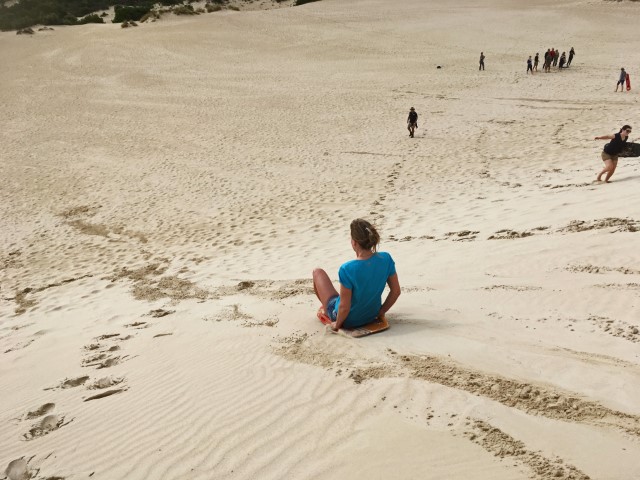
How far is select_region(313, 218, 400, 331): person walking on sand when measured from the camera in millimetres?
4613

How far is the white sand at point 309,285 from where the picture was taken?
3322mm

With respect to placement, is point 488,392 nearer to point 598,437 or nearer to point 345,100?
point 598,437

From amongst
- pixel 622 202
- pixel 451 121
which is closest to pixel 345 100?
pixel 451 121

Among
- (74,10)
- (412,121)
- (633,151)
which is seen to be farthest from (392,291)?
(74,10)

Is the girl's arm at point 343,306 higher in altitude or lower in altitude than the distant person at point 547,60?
lower

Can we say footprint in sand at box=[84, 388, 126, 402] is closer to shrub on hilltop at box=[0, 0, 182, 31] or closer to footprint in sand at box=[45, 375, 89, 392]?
footprint in sand at box=[45, 375, 89, 392]

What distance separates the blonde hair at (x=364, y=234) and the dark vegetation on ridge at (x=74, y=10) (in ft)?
166

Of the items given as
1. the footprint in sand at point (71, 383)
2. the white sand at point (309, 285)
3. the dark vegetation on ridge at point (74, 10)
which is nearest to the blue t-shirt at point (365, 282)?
the white sand at point (309, 285)

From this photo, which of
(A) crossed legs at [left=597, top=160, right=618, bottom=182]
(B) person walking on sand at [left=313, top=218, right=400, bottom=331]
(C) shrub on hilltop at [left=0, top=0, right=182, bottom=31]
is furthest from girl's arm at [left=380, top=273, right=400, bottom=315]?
(C) shrub on hilltop at [left=0, top=0, right=182, bottom=31]

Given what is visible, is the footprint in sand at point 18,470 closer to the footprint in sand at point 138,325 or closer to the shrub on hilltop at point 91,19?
the footprint in sand at point 138,325

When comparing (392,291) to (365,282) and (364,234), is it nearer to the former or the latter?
(365,282)

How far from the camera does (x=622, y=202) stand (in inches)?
326

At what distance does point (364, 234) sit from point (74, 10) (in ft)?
208

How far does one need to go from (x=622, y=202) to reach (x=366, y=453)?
23.4 ft
